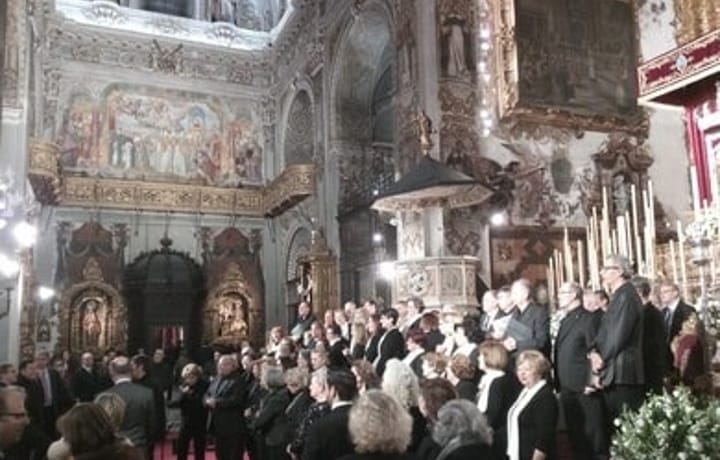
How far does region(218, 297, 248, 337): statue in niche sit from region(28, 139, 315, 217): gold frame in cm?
242

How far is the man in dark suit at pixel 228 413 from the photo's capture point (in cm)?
764

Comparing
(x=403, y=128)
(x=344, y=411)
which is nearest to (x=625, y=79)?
(x=403, y=128)

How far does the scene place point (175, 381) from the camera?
14.6 metres

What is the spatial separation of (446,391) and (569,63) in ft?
35.2

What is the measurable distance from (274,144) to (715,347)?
1612cm

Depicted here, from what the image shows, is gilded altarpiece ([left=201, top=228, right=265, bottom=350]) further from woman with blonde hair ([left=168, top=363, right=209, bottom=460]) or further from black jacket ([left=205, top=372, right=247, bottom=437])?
black jacket ([left=205, top=372, right=247, bottom=437])

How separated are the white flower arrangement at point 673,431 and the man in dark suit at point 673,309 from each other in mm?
2994

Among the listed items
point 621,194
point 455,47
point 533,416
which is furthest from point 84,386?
point 621,194

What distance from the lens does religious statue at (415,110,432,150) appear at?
40.1ft

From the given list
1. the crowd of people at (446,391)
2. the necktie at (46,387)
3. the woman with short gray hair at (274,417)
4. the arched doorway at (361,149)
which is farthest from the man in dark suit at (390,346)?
the arched doorway at (361,149)

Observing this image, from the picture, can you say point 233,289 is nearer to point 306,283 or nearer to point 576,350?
point 306,283

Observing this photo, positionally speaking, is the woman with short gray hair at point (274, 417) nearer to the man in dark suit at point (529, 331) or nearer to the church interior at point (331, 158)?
the man in dark suit at point (529, 331)

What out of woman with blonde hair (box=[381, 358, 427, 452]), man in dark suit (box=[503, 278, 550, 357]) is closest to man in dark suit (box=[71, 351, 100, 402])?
man in dark suit (box=[503, 278, 550, 357])

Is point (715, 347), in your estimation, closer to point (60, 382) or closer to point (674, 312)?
point (674, 312)
